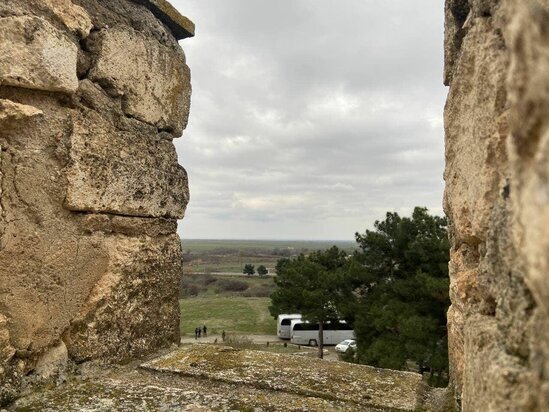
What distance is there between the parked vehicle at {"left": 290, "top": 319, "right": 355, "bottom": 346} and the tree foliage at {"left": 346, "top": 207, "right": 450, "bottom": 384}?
8.55m

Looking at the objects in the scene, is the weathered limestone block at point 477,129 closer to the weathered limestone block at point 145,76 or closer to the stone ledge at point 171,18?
the weathered limestone block at point 145,76

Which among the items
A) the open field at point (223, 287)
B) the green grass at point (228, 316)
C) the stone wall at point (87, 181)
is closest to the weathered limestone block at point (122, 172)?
the stone wall at point (87, 181)

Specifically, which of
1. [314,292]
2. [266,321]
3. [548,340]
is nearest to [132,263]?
[548,340]

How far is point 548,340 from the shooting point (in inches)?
35.8

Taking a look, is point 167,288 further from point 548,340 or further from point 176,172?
point 548,340

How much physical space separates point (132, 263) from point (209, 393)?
909 mm

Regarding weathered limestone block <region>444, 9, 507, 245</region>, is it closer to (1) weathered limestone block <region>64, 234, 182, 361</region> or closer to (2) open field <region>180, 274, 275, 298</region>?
(1) weathered limestone block <region>64, 234, 182, 361</region>

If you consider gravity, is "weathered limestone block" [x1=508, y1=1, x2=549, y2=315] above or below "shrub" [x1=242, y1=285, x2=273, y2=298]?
above

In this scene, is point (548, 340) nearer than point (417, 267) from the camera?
Yes

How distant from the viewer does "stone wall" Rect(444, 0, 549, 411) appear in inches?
35.4

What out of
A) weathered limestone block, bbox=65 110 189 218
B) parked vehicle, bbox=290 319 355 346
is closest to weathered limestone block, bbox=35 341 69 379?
weathered limestone block, bbox=65 110 189 218

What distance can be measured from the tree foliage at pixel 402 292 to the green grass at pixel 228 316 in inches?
518

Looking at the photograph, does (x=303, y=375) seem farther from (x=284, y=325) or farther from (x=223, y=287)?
(x=223, y=287)

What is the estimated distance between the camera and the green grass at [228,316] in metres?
27.2
